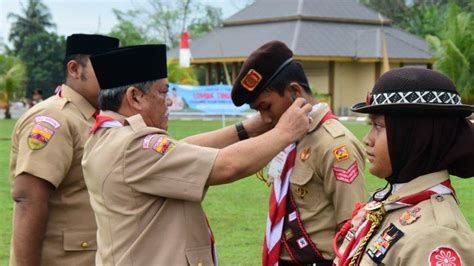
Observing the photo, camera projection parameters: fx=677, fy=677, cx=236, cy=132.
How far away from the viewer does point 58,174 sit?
3275mm

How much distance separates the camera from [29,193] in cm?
324

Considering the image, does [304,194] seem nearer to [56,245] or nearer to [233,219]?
[56,245]

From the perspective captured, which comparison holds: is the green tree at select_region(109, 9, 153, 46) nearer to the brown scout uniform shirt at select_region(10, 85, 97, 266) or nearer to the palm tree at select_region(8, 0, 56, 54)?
the palm tree at select_region(8, 0, 56, 54)

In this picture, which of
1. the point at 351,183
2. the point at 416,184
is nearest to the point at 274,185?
the point at 351,183

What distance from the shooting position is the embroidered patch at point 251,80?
3.32 m

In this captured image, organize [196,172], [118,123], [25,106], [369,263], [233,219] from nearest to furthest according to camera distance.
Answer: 1. [369,263]
2. [196,172]
3. [118,123]
4. [233,219]
5. [25,106]

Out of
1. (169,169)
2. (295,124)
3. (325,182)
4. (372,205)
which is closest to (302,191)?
(325,182)

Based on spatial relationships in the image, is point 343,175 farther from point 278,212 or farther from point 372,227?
point 372,227

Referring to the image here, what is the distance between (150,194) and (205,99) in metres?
23.5

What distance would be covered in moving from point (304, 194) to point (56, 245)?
1.28 metres

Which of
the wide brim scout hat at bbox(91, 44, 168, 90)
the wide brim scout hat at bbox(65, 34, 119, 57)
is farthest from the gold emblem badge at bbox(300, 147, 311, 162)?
the wide brim scout hat at bbox(65, 34, 119, 57)

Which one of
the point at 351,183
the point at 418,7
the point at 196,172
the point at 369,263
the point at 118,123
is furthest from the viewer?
the point at 418,7

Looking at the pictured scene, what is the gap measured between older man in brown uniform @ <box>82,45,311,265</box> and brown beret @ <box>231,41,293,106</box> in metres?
0.63

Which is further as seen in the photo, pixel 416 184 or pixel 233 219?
pixel 233 219
